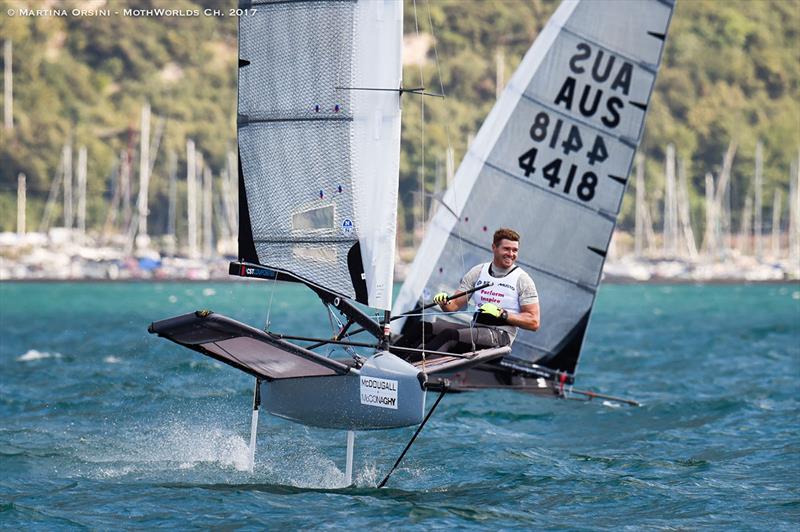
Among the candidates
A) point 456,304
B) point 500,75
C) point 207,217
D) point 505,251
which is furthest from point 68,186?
point 505,251

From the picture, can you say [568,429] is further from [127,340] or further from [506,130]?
[127,340]

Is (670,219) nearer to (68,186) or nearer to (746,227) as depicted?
(746,227)

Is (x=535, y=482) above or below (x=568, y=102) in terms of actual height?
below

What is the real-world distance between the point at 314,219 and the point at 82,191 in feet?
234

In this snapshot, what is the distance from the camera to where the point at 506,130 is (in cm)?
1638

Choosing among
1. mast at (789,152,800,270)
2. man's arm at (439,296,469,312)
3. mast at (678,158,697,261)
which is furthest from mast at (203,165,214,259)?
man's arm at (439,296,469,312)

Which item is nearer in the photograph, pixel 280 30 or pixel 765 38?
pixel 280 30

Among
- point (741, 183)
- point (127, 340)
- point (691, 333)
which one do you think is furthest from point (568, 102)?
point (741, 183)

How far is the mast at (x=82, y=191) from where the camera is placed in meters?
78.4

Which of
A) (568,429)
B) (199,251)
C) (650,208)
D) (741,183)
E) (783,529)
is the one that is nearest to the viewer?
(783,529)

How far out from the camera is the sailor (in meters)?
11.1

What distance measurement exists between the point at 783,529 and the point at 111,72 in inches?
3862

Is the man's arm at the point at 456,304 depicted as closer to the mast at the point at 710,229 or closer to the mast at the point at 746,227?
the mast at the point at 710,229

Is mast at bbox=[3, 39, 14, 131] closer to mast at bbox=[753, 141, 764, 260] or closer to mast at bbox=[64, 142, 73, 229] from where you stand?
mast at bbox=[64, 142, 73, 229]
